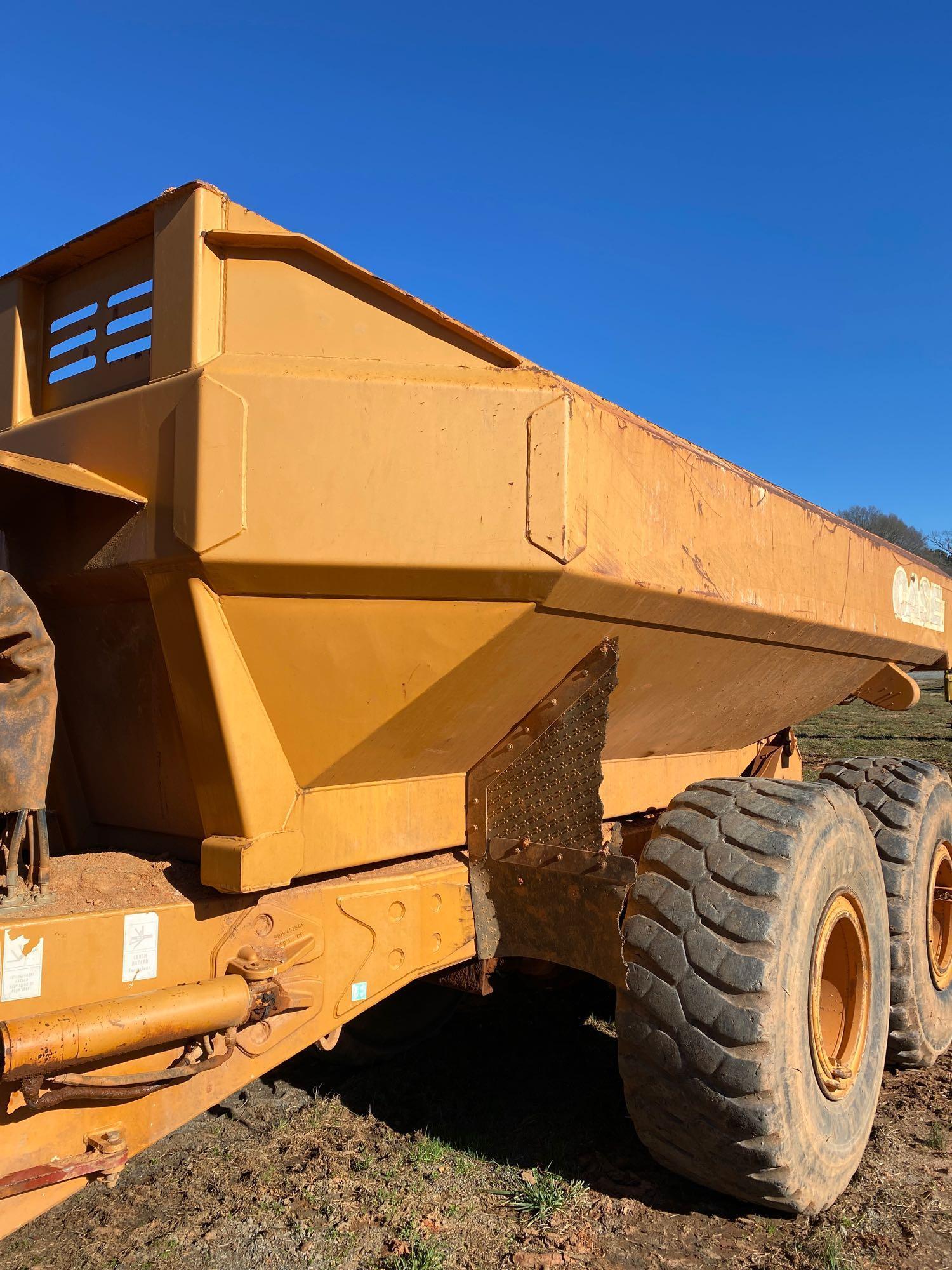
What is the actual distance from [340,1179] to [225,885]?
1400 millimetres

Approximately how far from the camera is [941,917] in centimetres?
523

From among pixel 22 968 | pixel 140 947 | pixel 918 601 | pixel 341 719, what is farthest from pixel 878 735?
pixel 22 968

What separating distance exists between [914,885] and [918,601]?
183 centimetres

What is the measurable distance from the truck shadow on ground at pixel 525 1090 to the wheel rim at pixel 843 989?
2.11 feet

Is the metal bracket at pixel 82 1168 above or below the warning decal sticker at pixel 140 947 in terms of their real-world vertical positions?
below

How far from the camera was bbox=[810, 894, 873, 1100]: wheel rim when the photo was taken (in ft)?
11.5

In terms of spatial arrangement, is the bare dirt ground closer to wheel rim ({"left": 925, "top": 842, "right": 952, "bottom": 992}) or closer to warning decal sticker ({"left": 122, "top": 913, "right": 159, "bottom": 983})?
wheel rim ({"left": 925, "top": 842, "right": 952, "bottom": 992})

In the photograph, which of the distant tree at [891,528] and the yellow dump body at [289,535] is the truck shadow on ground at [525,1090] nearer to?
the yellow dump body at [289,535]

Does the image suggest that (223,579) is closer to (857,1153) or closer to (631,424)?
(631,424)

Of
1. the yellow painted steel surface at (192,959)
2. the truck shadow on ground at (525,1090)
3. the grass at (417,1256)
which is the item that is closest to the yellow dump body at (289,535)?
the yellow painted steel surface at (192,959)

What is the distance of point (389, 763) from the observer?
306 cm

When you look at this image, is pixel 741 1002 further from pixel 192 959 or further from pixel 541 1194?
pixel 192 959

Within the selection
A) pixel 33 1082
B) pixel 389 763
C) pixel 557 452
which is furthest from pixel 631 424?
pixel 33 1082

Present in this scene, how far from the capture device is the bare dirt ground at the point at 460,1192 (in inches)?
117
